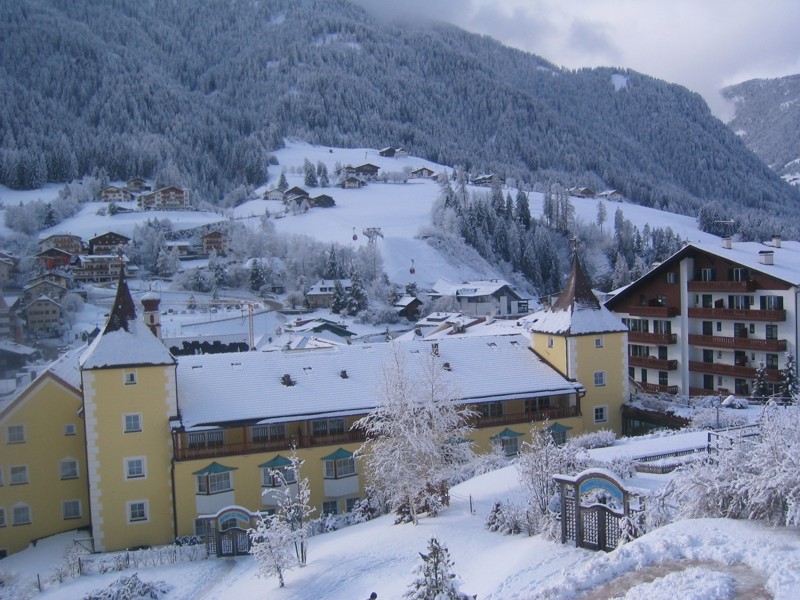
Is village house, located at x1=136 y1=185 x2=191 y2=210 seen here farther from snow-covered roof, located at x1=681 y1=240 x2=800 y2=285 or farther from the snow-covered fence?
the snow-covered fence

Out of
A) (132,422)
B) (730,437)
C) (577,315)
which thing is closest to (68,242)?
(132,422)

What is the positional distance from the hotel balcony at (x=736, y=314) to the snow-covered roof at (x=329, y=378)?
11462 millimetres

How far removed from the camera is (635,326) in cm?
4141

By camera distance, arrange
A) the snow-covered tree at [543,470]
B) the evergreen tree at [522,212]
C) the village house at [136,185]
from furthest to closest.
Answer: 1. the village house at [136,185]
2. the evergreen tree at [522,212]
3. the snow-covered tree at [543,470]

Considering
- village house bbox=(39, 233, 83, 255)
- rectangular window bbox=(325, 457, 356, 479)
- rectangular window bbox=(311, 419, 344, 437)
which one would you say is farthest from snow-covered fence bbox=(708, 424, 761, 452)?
village house bbox=(39, 233, 83, 255)

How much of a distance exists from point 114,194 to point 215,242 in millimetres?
34602

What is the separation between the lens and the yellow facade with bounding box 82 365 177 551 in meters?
24.1

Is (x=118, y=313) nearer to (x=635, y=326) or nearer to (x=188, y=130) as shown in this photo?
(x=635, y=326)

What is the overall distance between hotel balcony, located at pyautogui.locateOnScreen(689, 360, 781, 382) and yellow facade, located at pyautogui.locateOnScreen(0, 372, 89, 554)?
1198 inches

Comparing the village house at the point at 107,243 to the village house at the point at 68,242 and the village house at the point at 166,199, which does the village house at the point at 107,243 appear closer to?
the village house at the point at 68,242

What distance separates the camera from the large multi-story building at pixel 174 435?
960 inches

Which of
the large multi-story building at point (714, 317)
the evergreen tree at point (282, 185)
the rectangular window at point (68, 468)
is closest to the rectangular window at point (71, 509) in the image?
the rectangular window at point (68, 468)

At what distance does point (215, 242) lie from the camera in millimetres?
116188

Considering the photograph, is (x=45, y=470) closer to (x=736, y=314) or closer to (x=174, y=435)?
(x=174, y=435)
